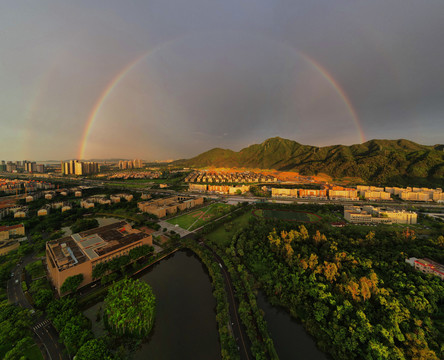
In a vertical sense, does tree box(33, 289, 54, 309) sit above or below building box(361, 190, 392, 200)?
below

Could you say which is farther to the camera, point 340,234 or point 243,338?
point 340,234

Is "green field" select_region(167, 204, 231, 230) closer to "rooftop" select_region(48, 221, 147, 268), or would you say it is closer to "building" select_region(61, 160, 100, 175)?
"rooftop" select_region(48, 221, 147, 268)

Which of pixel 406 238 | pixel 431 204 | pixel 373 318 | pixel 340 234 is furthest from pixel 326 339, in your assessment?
pixel 431 204

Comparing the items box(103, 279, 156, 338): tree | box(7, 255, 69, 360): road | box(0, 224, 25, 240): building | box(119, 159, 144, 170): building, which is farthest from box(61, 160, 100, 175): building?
box(103, 279, 156, 338): tree

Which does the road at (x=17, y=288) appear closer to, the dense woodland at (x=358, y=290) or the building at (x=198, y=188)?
the dense woodland at (x=358, y=290)

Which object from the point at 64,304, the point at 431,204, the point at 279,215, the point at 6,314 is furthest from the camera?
the point at 431,204

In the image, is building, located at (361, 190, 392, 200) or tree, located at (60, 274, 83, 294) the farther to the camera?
building, located at (361, 190, 392, 200)

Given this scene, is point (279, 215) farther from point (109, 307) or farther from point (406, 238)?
point (109, 307)
